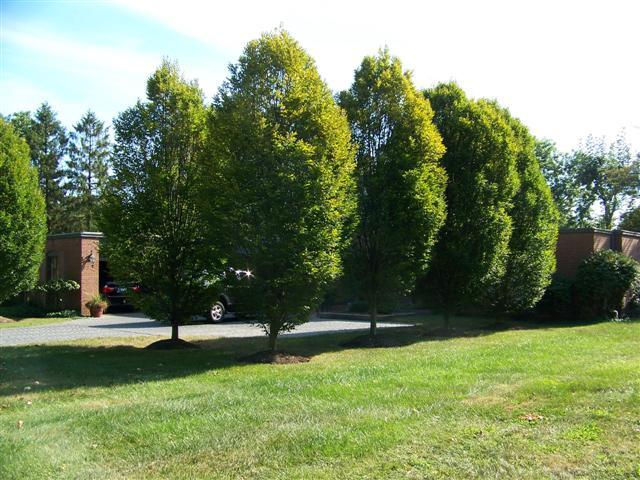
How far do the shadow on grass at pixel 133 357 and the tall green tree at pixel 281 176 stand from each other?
150 centimetres

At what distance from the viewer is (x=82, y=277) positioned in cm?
2253

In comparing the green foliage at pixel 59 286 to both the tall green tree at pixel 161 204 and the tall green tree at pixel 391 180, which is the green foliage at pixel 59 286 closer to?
the tall green tree at pixel 161 204

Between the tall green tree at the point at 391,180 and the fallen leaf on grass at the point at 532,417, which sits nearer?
the fallen leaf on grass at the point at 532,417

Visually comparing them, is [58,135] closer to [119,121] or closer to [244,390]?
[119,121]

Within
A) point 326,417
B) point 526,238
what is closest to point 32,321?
point 526,238

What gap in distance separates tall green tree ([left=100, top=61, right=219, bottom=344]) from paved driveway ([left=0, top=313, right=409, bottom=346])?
323 centimetres

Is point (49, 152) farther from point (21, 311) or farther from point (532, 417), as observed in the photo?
point (532, 417)

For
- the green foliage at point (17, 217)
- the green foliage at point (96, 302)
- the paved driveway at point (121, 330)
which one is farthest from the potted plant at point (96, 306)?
the green foliage at point (17, 217)

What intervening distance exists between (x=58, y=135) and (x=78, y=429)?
1812 inches

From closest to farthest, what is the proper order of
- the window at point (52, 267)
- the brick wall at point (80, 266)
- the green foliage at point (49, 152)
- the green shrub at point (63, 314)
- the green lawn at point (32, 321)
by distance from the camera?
the green lawn at point (32, 321) → the green shrub at point (63, 314) → the brick wall at point (80, 266) → the window at point (52, 267) → the green foliage at point (49, 152)

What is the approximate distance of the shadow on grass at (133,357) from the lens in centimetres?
885

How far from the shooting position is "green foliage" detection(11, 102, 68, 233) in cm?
4472

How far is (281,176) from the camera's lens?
10227 mm

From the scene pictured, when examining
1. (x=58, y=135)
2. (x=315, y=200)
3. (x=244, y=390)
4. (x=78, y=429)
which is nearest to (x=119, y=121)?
(x=315, y=200)
